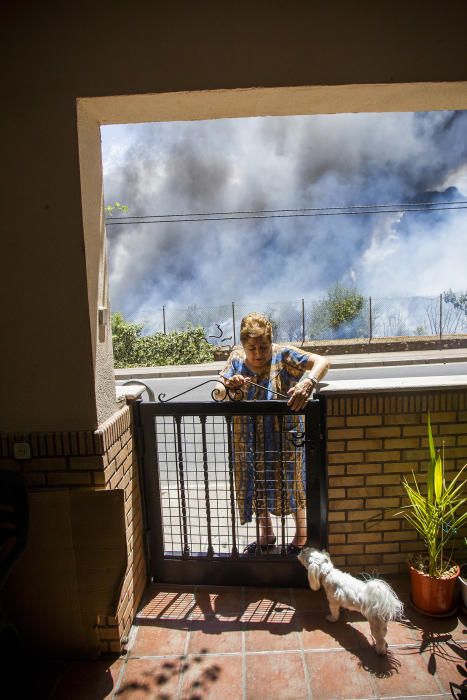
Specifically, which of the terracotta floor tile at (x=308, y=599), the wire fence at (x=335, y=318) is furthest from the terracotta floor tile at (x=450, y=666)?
the wire fence at (x=335, y=318)

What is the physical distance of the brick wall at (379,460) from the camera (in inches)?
111

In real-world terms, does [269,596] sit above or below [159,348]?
below

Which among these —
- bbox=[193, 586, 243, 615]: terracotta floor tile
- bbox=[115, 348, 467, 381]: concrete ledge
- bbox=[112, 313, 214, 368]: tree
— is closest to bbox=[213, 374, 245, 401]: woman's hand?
bbox=[193, 586, 243, 615]: terracotta floor tile

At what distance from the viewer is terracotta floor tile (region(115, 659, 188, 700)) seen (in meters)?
2.22

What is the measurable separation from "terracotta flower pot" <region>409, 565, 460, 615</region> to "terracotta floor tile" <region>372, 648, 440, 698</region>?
0.30m

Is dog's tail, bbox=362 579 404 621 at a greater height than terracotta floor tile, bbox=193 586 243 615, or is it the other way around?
dog's tail, bbox=362 579 404 621

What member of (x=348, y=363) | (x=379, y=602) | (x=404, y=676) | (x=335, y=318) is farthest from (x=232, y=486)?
(x=335, y=318)

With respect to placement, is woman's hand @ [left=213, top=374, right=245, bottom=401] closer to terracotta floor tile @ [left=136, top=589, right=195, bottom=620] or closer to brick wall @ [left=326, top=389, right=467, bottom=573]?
brick wall @ [left=326, top=389, right=467, bottom=573]

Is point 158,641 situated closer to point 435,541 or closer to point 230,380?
point 230,380

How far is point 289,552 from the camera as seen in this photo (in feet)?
9.99

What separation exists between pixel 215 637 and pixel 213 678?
0.28 metres

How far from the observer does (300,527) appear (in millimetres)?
3070

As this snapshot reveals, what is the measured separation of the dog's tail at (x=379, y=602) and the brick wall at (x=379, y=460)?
0.61 m

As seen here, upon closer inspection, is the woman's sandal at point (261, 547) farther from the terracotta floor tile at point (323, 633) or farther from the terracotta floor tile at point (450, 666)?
the terracotta floor tile at point (450, 666)
